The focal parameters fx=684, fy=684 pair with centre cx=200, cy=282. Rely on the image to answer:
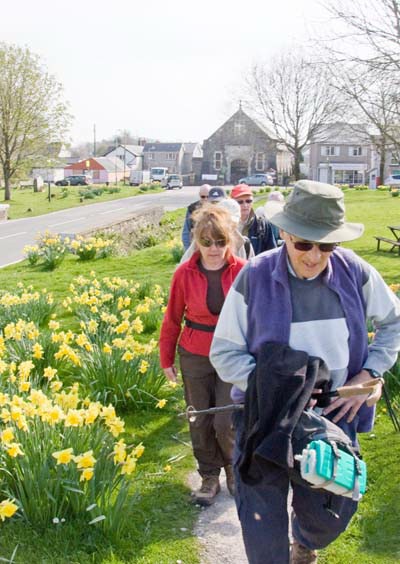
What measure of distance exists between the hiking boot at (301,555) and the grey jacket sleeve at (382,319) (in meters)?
0.88

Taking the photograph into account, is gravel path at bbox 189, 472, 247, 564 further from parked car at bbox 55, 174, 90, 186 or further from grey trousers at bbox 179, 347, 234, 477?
parked car at bbox 55, 174, 90, 186

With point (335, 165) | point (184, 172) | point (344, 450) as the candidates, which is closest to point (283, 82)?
point (335, 165)

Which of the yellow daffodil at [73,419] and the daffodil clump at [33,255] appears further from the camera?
the daffodil clump at [33,255]

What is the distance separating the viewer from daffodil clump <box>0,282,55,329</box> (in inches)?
282

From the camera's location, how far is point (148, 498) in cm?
412

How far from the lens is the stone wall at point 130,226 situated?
1780cm

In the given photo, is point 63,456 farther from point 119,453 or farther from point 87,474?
point 119,453

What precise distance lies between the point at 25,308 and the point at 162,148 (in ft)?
303

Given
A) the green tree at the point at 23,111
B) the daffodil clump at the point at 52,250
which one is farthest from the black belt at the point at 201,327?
the green tree at the point at 23,111

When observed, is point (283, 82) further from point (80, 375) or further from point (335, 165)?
point (80, 375)

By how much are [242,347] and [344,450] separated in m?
0.56

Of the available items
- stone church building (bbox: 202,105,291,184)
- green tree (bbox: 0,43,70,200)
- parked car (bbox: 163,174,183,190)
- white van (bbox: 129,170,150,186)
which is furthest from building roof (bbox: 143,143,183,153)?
green tree (bbox: 0,43,70,200)

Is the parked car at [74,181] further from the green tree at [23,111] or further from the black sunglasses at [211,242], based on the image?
the black sunglasses at [211,242]

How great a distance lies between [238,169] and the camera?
274 feet
